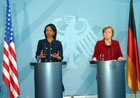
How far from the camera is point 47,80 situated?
2.78 metres

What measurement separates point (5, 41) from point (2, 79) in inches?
34.5

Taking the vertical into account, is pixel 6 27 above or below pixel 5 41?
above

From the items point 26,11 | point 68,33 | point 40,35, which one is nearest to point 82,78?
point 68,33

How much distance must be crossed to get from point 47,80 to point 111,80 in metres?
0.96

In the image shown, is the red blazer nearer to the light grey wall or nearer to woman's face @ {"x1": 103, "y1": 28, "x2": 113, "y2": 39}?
woman's face @ {"x1": 103, "y1": 28, "x2": 113, "y2": 39}

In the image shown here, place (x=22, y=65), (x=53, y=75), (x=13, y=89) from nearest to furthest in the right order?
(x=53, y=75)
(x=13, y=89)
(x=22, y=65)

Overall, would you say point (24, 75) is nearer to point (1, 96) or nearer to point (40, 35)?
point (1, 96)

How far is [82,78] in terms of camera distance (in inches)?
180

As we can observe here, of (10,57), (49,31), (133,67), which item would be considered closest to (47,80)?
(49,31)

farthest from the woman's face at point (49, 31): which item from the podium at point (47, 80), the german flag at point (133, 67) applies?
the german flag at point (133, 67)

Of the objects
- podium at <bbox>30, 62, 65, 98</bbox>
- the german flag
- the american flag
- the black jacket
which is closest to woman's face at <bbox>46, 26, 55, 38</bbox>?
the black jacket

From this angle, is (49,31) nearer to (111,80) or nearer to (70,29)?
(111,80)

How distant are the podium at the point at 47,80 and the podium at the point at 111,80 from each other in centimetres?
69

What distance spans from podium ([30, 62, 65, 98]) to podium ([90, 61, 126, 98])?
0.69 meters
